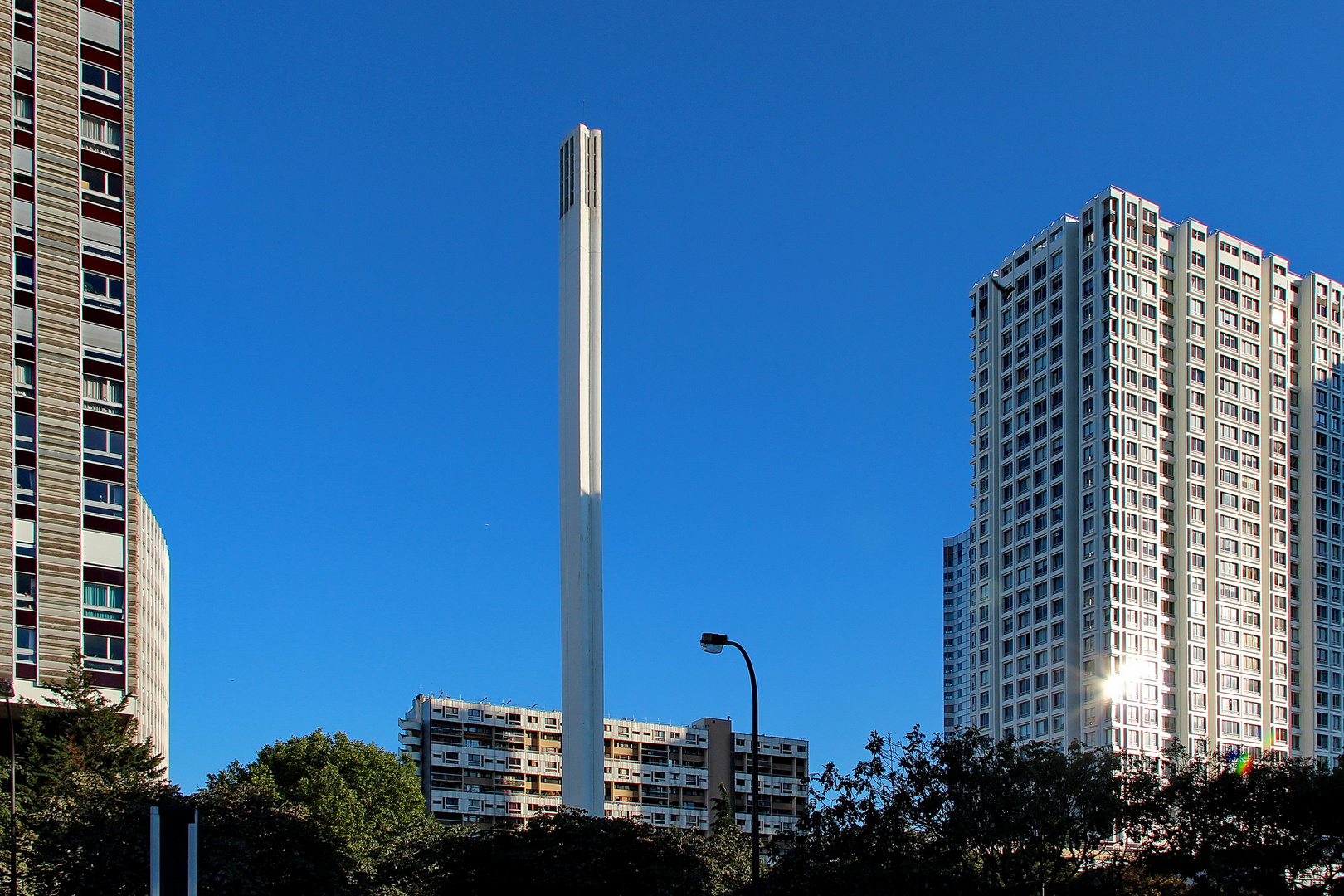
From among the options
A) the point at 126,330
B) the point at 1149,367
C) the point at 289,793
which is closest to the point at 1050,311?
the point at 1149,367

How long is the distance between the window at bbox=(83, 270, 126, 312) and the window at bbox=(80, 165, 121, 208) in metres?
0.38

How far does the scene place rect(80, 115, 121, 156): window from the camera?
226 ft

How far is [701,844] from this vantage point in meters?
66.6

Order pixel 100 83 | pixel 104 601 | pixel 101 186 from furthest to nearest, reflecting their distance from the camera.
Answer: pixel 100 83 < pixel 101 186 < pixel 104 601

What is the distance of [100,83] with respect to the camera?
230 ft

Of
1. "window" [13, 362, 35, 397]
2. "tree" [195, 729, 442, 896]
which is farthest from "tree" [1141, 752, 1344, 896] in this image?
"window" [13, 362, 35, 397]

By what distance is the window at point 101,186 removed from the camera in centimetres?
6850

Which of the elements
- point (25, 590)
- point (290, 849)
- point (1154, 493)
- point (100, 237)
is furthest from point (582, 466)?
point (1154, 493)

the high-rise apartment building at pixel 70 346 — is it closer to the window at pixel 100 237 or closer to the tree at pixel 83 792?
the window at pixel 100 237

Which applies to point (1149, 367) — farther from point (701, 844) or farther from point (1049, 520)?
point (701, 844)

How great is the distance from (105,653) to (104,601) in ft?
7.11

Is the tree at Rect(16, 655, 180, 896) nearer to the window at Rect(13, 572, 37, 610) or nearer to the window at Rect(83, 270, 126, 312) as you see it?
the window at Rect(13, 572, 37, 610)

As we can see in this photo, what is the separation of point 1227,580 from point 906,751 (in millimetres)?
89044

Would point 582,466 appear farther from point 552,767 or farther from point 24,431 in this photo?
point 552,767
